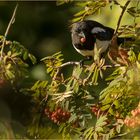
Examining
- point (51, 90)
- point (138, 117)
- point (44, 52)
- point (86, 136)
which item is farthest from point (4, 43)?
point (44, 52)

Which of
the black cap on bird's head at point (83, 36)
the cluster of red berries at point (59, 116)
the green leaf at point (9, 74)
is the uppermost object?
the black cap on bird's head at point (83, 36)

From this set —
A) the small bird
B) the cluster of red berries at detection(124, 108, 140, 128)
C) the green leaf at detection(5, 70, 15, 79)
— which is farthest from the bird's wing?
the cluster of red berries at detection(124, 108, 140, 128)

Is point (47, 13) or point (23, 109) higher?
point (47, 13)

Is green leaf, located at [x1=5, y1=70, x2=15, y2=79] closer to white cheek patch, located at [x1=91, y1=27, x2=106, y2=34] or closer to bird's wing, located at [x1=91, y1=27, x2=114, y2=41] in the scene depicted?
bird's wing, located at [x1=91, y1=27, x2=114, y2=41]

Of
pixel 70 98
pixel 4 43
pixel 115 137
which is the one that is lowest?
pixel 115 137

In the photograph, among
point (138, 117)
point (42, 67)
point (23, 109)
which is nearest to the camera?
point (138, 117)

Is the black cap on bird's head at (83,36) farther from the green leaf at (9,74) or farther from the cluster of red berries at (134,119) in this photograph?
the cluster of red berries at (134,119)

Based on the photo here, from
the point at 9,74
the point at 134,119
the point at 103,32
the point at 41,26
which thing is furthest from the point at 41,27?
the point at 134,119

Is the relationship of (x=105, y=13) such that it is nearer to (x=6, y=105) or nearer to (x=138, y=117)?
(x=6, y=105)

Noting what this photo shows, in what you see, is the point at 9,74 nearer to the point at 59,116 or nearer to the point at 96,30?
the point at 59,116

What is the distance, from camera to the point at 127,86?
1588mm

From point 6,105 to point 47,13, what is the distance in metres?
3.34

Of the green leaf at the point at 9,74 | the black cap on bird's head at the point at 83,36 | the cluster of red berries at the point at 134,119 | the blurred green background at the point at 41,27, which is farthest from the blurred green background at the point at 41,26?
the cluster of red berries at the point at 134,119

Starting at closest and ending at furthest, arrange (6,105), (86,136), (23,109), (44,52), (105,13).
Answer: (86,136)
(23,109)
(6,105)
(105,13)
(44,52)
